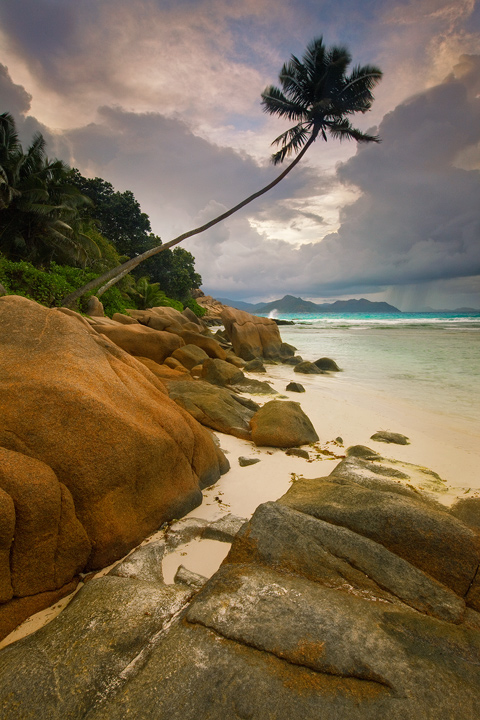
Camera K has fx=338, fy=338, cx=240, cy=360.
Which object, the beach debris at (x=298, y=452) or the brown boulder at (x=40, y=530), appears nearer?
the brown boulder at (x=40, y=530)

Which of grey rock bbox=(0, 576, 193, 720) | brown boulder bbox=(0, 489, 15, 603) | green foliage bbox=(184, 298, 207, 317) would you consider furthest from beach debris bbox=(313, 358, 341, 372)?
green foliage bbox=(184, 298, 207, 317)

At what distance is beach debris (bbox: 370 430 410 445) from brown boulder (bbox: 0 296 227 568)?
12.1 feet

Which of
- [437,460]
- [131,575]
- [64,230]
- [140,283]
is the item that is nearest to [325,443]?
[437,460]

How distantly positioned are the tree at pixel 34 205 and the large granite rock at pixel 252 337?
12503 mm

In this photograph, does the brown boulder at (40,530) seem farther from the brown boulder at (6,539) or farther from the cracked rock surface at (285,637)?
the cracked rock surface at (285,637)

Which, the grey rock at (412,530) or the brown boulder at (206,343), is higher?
the brown boulder at (206,343)

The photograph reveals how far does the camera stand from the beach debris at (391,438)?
6.06m

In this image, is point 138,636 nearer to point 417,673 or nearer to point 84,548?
point 84,548

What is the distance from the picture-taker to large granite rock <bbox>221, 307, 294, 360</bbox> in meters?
Result: 17.7

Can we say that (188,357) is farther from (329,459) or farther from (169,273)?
(169,273)

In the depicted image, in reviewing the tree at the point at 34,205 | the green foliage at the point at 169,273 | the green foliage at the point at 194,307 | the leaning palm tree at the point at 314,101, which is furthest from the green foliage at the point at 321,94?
the green foliage at the point at 194,307

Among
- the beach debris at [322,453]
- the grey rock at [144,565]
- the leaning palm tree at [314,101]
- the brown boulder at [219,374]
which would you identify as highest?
the leaning palm tree at [314,101]

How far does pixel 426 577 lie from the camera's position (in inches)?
87.1

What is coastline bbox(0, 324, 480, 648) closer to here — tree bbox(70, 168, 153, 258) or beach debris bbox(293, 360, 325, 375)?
beach debris bbox(293, 360, 325, 375)
